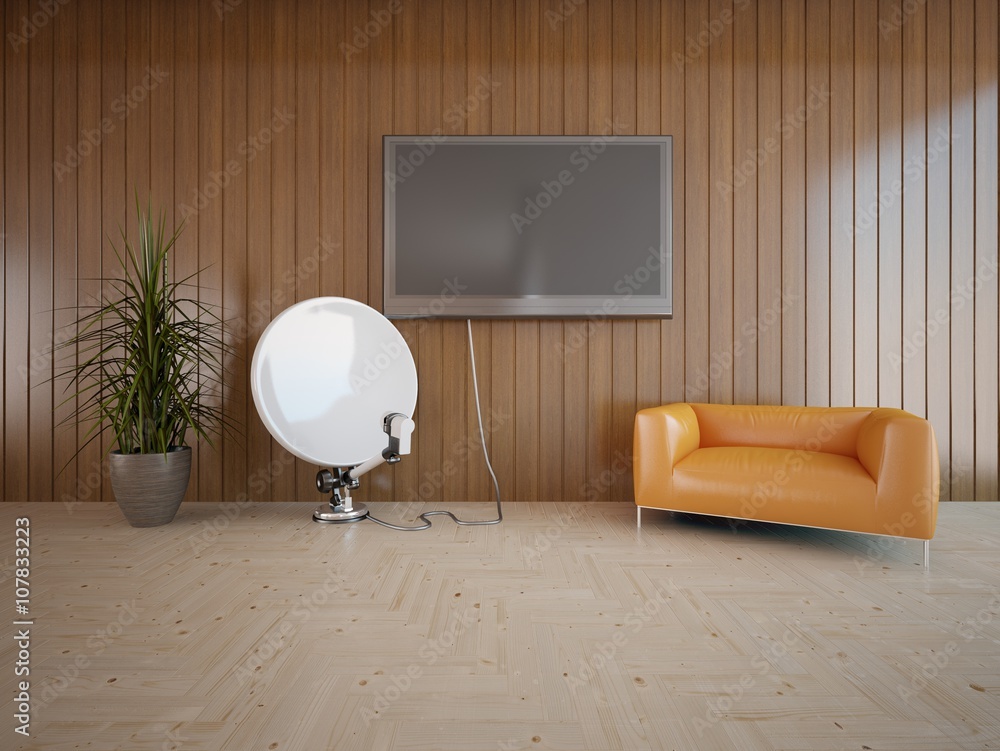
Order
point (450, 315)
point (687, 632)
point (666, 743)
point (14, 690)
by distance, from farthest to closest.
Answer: point (450, 315) → point (687, 632) → point (14, 690) → point (666, 743)

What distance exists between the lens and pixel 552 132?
3.03 m

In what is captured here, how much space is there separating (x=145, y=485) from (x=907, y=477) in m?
3.39

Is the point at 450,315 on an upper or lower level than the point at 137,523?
upper

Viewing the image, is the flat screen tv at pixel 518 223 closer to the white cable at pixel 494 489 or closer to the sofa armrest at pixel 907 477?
the white cable at pixel 494 489

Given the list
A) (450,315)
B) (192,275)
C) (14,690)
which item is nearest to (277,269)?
(192,275)

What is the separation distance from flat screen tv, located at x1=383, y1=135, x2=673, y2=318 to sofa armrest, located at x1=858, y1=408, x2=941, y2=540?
1395mm

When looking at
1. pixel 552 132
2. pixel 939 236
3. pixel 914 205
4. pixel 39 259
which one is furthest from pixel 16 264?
pixel 939 236

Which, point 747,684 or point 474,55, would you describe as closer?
point 747,684

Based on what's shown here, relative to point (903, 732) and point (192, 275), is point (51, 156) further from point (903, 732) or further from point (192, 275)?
point (903, 732)

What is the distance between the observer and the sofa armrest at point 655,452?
8.14 ft

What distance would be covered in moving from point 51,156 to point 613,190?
3.26 metres

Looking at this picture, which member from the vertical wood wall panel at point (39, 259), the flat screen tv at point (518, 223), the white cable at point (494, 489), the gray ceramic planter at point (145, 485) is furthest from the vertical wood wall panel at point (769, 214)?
the vertical wood wall panel at point (39, 259)

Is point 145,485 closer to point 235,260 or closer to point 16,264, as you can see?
point 235,260

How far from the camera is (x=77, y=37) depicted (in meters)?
3.04
